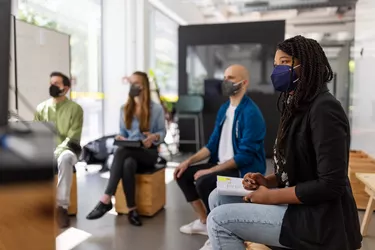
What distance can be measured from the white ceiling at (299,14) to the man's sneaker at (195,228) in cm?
574

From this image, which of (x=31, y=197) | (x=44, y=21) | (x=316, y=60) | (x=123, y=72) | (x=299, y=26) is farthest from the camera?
(x=299, y=26)

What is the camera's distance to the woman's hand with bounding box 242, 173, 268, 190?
166cm

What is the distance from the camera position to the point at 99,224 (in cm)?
304

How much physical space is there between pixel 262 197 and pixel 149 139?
193 cm

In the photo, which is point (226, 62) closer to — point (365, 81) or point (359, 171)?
point (365, 81)

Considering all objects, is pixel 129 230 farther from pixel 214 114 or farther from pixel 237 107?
pixel 214 114

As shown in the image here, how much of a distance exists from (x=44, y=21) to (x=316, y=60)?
151 inches

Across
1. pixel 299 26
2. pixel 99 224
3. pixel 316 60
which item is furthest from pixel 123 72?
pixel 299 26

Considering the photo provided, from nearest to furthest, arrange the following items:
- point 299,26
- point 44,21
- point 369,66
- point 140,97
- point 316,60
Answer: point 316,60 < point 140,97 < point 369,66 < point 44,21 < point 299,26

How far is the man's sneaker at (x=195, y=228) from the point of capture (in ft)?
9.30

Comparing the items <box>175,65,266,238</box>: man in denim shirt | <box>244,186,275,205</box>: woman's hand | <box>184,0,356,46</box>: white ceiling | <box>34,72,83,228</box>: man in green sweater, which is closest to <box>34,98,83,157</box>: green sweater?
<box>34,72,83,228</box>: man in green sweater

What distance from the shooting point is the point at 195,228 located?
9.34 ft

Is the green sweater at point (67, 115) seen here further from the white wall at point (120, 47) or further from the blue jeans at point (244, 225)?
the white wall at point (120, 47)

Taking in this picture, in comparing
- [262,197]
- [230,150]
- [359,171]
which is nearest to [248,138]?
[230,150]
